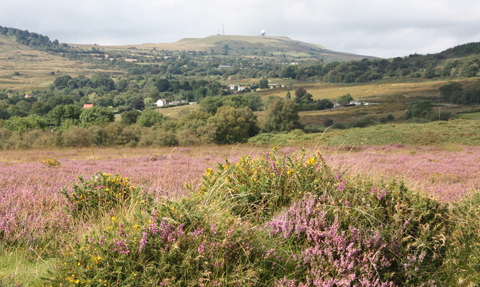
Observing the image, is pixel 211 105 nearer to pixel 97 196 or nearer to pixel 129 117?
pixel 129 117

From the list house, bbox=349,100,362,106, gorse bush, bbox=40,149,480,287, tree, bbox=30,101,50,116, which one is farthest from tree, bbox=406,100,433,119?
tree, bbox=30,101,50,116

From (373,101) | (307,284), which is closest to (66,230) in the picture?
(307,284)

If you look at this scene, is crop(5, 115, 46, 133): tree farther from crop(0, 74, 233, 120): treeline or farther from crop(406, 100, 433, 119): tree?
crop(406, 100, 433, 119): tree

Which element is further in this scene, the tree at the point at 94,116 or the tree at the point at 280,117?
the tree at the point at 94,116

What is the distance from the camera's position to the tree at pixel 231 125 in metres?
54.5

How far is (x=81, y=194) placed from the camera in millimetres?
5832

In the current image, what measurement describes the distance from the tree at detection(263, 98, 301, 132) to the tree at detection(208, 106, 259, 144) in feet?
14.6

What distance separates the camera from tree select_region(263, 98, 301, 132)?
71875mm

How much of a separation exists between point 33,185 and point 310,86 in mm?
195000

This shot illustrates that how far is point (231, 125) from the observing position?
5881 cm

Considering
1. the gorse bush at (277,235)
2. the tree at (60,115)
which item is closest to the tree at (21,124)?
the tree at (60,115)

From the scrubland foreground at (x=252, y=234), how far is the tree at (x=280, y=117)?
66109 millimetres

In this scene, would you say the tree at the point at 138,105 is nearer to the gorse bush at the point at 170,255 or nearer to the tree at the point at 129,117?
the tree at the point at 129,117

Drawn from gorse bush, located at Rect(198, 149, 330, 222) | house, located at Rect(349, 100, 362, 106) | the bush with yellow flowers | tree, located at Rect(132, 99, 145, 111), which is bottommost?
tree, located at Rect(132, 99, 145, 111)
